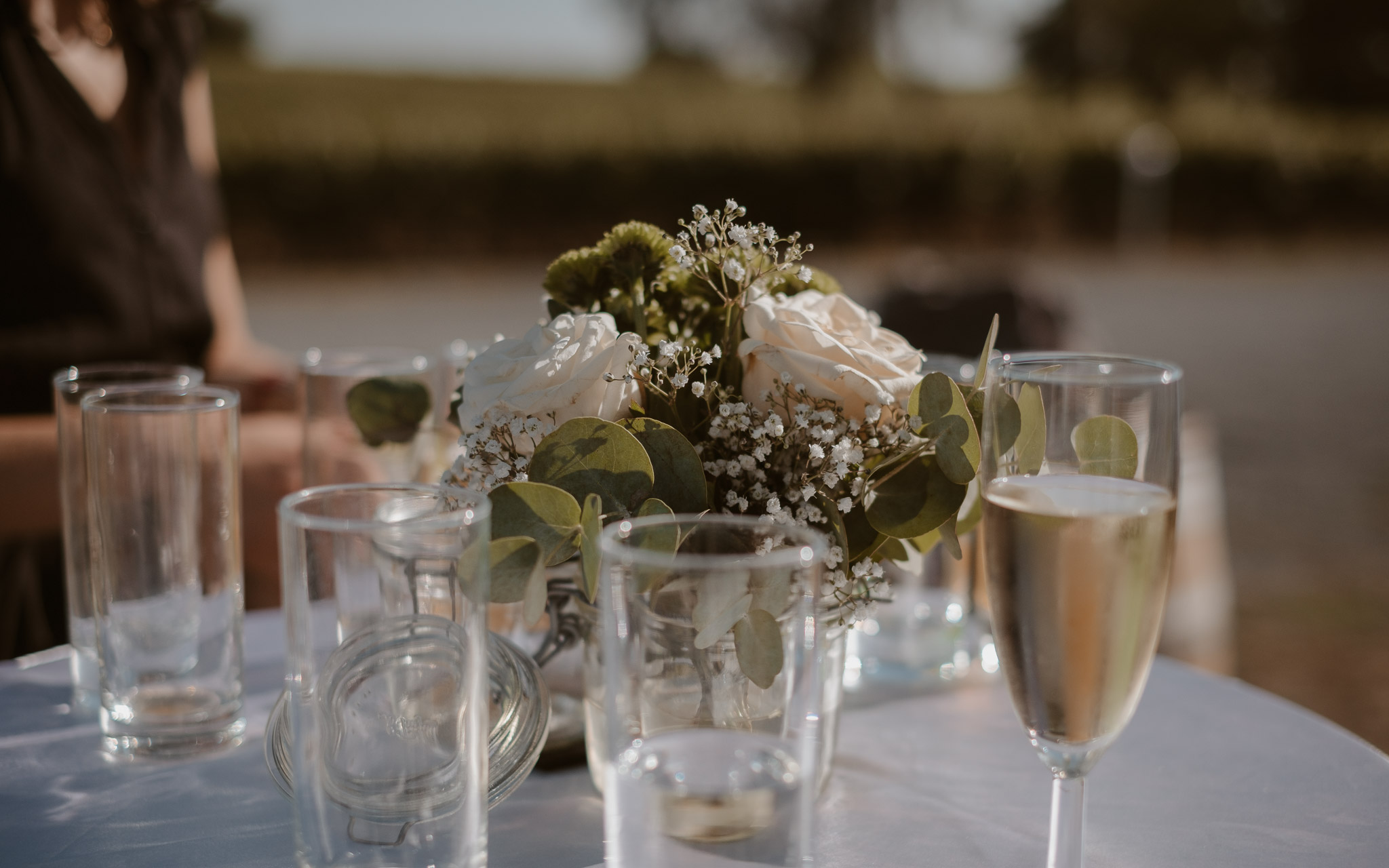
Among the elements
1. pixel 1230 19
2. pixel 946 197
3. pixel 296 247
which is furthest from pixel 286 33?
pixel 1230 19

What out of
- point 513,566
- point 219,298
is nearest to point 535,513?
point 513,566

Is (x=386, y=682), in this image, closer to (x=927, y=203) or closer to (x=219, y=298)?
(x=219, y=298)

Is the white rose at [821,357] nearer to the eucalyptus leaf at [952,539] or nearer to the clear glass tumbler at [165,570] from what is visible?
the eucalyptus leaf at [952,539]

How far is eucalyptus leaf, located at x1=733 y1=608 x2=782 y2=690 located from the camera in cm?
72

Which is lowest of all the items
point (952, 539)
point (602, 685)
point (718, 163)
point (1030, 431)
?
point (602, 685)

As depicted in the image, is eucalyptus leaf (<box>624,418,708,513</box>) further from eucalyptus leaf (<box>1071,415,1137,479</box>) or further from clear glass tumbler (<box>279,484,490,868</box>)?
eucalyptus leaf (<box>1071,415,1137,479</box>)

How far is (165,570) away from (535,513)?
389 millimetres

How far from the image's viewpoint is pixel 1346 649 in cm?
402

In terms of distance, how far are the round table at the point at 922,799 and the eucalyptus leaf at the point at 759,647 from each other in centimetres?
22

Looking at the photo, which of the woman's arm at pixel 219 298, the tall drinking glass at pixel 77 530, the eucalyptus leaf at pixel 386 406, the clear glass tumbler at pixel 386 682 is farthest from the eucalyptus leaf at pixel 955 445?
the woman's arm at pixel 219 298

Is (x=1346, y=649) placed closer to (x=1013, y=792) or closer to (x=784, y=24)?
(x=1013, y=792)

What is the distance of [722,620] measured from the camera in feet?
2.38

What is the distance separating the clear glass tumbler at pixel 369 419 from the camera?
1.17m

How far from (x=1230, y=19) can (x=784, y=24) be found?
11.5 meters
